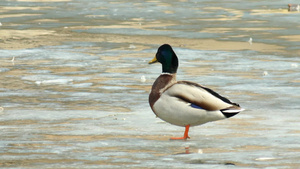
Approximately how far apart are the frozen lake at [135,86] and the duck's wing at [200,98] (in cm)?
37

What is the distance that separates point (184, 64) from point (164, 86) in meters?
7.26

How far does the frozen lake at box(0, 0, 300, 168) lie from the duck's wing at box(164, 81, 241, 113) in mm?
367

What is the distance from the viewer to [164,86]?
341 inches

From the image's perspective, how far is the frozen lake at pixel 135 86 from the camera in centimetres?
776

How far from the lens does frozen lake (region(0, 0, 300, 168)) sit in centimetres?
776

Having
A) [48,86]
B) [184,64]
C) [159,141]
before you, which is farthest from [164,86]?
[184,64]

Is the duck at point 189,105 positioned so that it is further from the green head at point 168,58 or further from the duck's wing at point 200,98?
the green head at point 168,58

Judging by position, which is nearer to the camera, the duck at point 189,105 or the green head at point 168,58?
the duck at point 189,105

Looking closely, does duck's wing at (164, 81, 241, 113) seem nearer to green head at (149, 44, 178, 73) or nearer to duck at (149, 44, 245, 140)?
duck at (149, 44, 245, 140)

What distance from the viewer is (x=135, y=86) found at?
13000 millimetres

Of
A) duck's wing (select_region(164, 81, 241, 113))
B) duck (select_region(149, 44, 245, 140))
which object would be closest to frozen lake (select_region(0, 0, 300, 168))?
duck (select_region(149, 44, 245, 140))

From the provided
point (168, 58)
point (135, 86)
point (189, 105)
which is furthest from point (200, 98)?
point (135, 86)

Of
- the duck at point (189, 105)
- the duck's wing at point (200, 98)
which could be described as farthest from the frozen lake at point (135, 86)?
the duck's wing at point (200, 98)

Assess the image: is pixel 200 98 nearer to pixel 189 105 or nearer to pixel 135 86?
pixel 189 105
